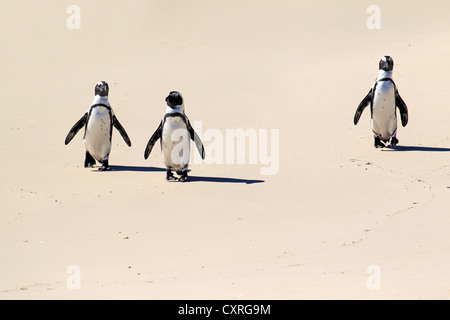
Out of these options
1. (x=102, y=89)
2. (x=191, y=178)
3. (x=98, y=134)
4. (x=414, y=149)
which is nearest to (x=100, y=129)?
(x=98, y=134)

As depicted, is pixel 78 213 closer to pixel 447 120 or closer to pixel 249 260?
pixel 249 260

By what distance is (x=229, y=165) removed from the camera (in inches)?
447

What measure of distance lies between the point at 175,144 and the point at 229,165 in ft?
3.31

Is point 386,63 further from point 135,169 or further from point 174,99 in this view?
point 135,169

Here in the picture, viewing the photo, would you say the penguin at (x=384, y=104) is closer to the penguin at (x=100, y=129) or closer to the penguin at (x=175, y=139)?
the penguin at (x=175, y=139)

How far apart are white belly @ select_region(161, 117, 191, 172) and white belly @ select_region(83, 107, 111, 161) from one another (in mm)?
968

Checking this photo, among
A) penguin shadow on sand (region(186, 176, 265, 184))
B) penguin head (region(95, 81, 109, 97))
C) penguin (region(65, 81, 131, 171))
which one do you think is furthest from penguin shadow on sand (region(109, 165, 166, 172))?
penguin head (region(95, 81, 109, 97))

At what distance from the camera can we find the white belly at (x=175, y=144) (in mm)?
10492

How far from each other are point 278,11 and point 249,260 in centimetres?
1311

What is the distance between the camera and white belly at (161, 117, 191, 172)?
1049 centimetres

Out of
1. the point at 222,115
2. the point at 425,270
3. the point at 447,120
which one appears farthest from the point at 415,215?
the point at 222,115

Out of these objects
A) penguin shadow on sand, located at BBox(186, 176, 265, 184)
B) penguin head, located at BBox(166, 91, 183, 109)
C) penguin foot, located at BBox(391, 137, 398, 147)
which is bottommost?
penguin shadow on sand, located at BBox(186, 176, 265, 184)

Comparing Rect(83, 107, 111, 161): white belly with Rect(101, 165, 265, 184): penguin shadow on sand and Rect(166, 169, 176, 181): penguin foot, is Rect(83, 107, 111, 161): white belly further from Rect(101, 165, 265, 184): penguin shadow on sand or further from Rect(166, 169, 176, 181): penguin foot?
Rect(166, 169, 176, 181): penguin foot
